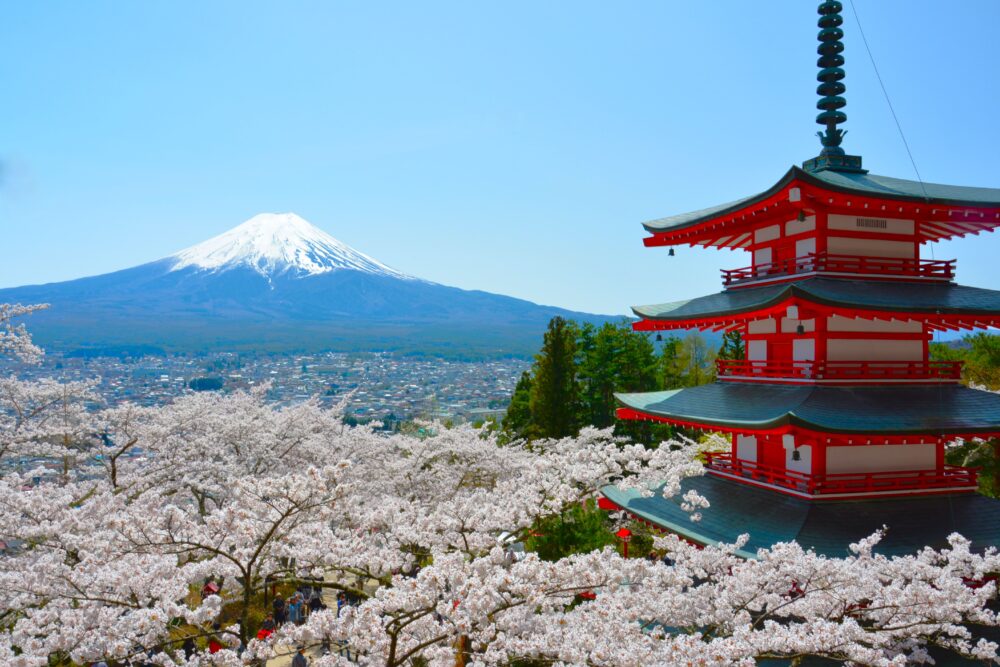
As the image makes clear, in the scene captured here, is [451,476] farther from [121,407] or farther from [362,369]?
[362,369]

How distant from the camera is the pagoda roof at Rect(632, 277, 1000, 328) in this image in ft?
31.5

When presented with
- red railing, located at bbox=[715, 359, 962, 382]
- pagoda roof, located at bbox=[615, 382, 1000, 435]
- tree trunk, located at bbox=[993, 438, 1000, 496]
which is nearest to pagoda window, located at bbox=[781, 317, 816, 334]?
red railing, located at bbox=[715, 359, 962, 382]

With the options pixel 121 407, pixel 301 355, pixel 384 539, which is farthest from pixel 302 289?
pixel 384 539

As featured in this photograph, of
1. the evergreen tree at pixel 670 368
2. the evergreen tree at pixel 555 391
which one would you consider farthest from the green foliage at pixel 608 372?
the evergreen tree at pixel 555 391

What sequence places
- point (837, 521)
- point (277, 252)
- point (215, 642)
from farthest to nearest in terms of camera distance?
point (277, 252)
point (215, 642)
point (837, 521)

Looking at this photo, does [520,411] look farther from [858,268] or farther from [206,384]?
[206,384]

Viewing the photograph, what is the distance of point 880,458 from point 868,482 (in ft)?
2.21

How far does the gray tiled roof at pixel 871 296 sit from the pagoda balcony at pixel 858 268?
0.15 m

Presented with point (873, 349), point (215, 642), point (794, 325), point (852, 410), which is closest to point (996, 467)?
point (873, 349)

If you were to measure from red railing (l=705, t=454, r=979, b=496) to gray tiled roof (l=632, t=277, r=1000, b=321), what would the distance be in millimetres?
2730

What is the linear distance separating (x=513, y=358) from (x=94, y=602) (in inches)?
3393

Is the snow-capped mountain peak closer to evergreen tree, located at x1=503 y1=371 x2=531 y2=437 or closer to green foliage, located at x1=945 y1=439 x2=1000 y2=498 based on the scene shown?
evergreen tree, located at x1=503 y1=371 x2=531 y2=437

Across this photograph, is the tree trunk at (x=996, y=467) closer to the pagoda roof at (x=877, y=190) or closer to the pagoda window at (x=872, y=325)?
the pagoda window at (x=872, y=325)

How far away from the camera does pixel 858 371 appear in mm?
10461
